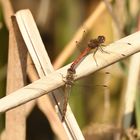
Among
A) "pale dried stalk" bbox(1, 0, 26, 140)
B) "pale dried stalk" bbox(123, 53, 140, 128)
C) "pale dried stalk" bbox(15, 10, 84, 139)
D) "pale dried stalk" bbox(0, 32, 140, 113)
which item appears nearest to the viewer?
"pale dried stalk" bbox(0, 32, 140, 113)

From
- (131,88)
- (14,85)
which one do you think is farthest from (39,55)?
(131,88)

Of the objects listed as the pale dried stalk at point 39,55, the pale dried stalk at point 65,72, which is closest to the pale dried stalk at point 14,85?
the pale dried stalk at point 39,55

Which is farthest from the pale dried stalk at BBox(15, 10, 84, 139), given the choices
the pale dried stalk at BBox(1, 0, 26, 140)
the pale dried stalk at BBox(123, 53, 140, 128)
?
the pale dried stalk at BBox(123, 53, 140, 128)

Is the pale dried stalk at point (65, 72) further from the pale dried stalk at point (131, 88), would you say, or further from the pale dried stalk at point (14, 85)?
the pale dried stalk at point (131, 88)

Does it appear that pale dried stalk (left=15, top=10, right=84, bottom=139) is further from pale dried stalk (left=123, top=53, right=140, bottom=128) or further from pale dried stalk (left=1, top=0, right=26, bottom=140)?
pale dried stalk (left=123, top=53, right=140, bottom=128)

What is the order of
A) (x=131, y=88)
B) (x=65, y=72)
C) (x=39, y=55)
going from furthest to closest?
(x=131, y=88), (x=39, y=55), (x=65, y=72)

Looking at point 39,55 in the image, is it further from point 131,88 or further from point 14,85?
point 131,88

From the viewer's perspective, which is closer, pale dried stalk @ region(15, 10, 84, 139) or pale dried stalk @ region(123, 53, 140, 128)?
pale dried stalk @ region(15, 10, 84, 139)

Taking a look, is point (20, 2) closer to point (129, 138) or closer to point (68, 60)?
point (68, 60)
